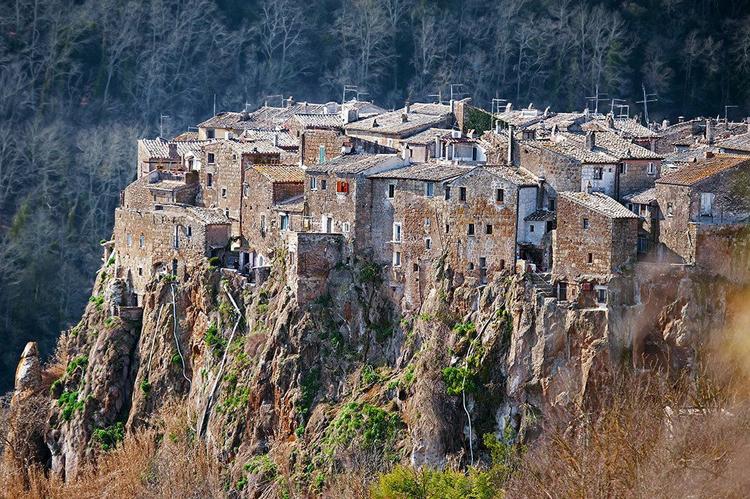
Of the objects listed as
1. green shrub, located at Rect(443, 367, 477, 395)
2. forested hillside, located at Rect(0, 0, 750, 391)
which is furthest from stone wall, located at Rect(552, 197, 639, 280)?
forested hillside, located at Rect(0, 0, 750, 391)

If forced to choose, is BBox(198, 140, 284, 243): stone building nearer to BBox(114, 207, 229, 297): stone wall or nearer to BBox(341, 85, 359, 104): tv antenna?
BBox(114, 207, 229, 297): stone wall

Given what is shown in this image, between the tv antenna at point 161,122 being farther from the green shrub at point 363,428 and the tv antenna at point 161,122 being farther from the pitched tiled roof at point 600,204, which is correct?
the pitched tiled roof at point 600,204

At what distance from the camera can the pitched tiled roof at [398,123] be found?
68.0 m

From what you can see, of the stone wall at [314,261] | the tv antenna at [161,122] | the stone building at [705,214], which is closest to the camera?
the stone building at [705,214]

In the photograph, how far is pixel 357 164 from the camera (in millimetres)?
62156

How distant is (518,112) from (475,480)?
3124cm

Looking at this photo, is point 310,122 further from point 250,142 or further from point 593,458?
point 593,458

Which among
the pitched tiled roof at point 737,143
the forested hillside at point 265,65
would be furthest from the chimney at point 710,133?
the forested hillside at point 265,65

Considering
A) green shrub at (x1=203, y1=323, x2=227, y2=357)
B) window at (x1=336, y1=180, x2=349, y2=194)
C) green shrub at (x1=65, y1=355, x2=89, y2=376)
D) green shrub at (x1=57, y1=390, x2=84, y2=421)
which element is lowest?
green shrub at (x1=57, y1=390, x2=84, y2=421)

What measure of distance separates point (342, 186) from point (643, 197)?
9461 mm

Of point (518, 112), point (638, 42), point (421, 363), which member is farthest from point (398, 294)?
point (638, 42)

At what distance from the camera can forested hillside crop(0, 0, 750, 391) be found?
97812mm

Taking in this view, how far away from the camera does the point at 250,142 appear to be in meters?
70.0

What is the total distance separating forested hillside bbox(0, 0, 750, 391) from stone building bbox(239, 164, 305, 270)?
2827 cm
